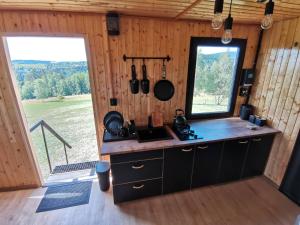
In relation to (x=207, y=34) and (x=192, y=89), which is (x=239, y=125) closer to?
(x=192, y=89)

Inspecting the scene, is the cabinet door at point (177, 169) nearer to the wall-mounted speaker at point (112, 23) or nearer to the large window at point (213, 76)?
the large window at point (213, 76)

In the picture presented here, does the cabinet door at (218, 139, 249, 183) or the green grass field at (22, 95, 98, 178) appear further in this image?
the green grass field at (22, 95, 98, 178)

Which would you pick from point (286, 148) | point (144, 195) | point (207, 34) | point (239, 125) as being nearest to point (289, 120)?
point (286, 148)

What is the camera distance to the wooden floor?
6.22 feet

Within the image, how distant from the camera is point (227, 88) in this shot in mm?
2648

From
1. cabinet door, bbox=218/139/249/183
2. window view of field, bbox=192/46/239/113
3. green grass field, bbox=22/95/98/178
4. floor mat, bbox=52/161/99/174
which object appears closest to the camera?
cabinet door, bbox=218/139/249/183

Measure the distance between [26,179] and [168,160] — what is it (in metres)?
2.12

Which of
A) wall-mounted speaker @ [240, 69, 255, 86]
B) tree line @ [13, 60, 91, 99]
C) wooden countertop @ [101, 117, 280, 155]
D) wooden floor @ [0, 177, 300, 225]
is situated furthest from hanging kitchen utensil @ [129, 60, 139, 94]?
wall-mounted speaker @ [240, 69, 255, 86]

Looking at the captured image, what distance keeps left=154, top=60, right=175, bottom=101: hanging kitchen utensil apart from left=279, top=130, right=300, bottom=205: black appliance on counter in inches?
68.9

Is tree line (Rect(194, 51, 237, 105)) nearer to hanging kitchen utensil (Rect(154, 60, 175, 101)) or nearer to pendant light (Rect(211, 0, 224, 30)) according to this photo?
hanging kitchen utensil (Rect(154, 60, 175, 101))

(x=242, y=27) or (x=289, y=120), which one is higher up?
(x=242, y=27)

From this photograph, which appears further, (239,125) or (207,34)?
(239,125)

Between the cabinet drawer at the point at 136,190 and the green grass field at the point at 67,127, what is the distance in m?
1.88

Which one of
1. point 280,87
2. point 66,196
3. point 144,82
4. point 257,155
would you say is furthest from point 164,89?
point 66,196
